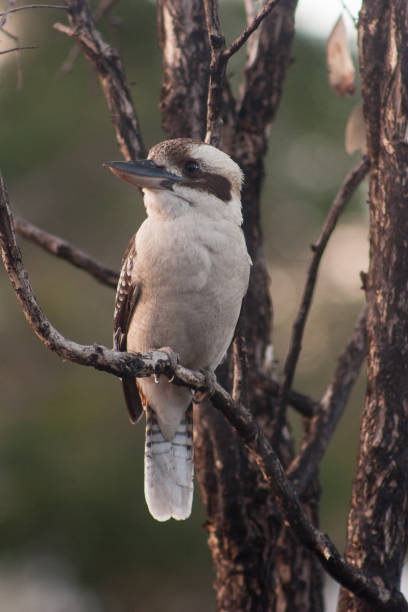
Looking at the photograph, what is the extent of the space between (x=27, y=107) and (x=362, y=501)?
17.5 feet

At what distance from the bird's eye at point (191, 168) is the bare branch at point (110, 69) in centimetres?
27

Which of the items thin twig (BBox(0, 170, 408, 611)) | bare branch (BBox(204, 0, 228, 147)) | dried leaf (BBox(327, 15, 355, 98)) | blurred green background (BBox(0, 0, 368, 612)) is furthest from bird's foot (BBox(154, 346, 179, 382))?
blurred green background (BBox(0, 0, 368, 612))

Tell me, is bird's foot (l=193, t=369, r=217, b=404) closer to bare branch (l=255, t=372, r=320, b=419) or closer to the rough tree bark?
bare branch (l=255, t=372, r=320, b=419)

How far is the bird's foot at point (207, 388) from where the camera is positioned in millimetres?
2061

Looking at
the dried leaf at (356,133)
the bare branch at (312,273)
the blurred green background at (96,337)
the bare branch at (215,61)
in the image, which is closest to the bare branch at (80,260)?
the bare branch at (312,273)

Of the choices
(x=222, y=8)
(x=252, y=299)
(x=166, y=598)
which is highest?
(x=222, y=8)

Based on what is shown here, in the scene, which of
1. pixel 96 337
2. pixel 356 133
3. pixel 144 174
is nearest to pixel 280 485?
pixel 144 174

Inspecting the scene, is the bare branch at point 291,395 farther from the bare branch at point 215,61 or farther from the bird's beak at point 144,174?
the bare branch at point 215,61

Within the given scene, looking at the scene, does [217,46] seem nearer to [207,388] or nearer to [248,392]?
[207,388]

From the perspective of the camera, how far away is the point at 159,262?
7.50 feet

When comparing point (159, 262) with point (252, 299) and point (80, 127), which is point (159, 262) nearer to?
point (252, 299)

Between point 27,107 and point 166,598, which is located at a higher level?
point 27,107

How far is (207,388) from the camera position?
2.10m

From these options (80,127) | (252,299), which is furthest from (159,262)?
(80,127)
